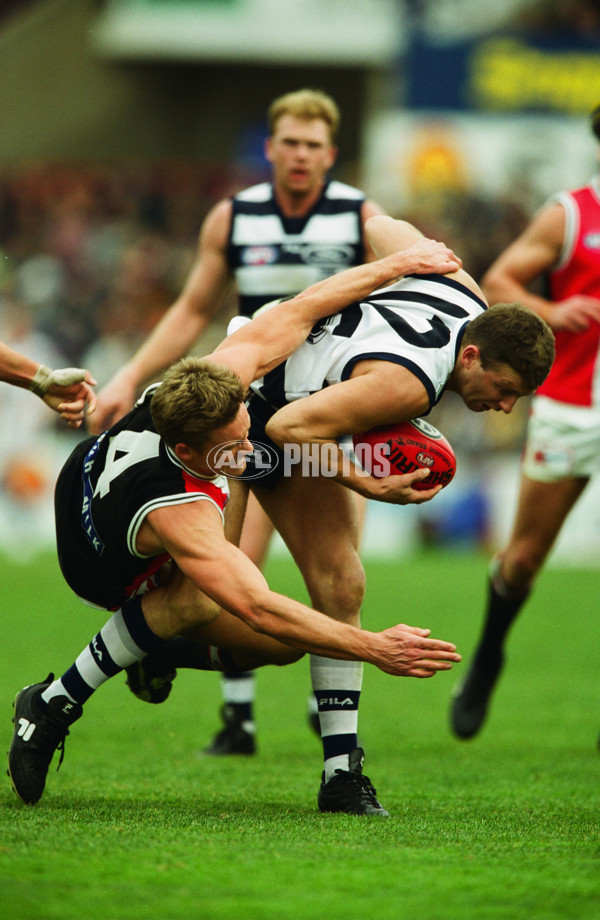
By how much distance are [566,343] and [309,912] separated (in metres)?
3.65

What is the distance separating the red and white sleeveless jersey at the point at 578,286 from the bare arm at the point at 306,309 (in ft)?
5.63

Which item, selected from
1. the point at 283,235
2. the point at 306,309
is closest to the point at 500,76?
the point at 283,235

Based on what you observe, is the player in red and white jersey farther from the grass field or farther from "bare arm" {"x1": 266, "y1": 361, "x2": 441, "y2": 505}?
"bare arm" {"x1": 266, "y1": 361, "x2": 441, "y2": 505}

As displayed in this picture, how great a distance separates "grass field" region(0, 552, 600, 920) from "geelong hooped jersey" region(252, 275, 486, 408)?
1.37m

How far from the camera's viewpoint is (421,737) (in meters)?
5.94

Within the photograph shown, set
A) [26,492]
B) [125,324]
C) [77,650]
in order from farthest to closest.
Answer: [125,324] → [26,492] → [77,650]

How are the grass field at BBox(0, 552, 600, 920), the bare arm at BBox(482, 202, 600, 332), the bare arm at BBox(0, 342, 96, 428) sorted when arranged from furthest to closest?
the bare arm at BBox(482, 202, 600, 332) → the bare arm at BBox(0, 342, 96, 428) → the grass field at BBox(0, 552, 600, 920)

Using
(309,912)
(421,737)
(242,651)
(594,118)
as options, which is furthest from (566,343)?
(309,912)

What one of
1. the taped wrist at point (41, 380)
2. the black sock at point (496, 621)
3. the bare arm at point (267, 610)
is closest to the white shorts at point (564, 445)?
the black sock at point (496, 621)

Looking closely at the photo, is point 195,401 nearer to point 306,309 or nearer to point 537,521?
point 306,309

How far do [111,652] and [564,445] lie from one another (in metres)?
2.53

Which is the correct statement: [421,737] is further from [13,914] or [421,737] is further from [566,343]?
[13,914]

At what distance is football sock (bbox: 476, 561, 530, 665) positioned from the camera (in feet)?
19.4

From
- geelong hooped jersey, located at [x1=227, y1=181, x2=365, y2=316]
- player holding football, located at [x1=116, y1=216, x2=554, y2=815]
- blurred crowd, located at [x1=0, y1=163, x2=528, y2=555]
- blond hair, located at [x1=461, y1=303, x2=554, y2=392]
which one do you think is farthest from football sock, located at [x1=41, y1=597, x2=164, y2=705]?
blurred crowd, located at [x1=0, y1=163, x2=528, y2=555]
